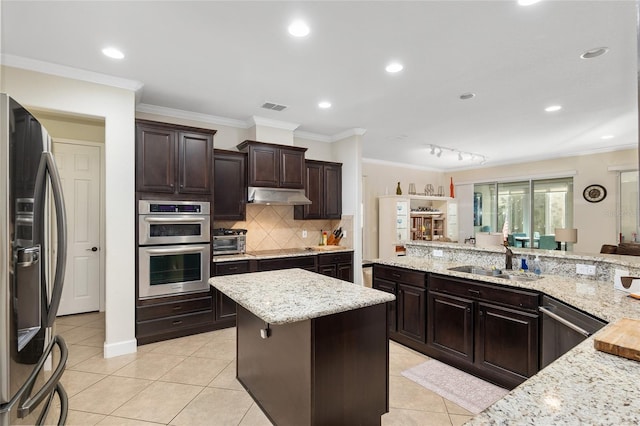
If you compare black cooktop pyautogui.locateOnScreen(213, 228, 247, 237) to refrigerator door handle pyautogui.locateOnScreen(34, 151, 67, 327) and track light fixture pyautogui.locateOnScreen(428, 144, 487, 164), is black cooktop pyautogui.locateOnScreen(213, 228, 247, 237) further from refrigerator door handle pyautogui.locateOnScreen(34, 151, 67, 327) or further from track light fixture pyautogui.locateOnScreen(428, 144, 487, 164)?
track light fixture pyautogui.locateOnScreen(428, 144, 487, 164)

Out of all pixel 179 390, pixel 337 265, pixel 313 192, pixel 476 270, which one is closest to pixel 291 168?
pixel 313 192

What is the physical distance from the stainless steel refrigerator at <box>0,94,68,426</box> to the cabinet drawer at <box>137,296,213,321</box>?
5.79 ft

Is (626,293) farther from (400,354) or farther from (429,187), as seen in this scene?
(429,187)

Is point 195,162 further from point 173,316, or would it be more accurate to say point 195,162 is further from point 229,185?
point 173,316

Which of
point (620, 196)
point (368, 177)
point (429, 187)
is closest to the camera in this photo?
point (620, 196)

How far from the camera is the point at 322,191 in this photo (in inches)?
205

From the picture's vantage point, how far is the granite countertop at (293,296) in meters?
1.67

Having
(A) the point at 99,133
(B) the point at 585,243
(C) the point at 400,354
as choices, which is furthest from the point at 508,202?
(A) the point at 99,133

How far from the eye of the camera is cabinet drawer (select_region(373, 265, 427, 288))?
10.6 feet

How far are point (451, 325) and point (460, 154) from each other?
5.14m

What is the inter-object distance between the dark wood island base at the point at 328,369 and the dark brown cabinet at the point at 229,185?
2284 mm

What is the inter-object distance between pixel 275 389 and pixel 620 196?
7575 mm

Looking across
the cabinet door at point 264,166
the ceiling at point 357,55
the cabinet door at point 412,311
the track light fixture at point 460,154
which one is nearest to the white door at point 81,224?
the ceiling at point 357,55

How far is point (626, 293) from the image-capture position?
2.18 metres
